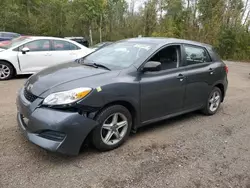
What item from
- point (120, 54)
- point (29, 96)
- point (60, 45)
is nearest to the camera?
point (29, 96)

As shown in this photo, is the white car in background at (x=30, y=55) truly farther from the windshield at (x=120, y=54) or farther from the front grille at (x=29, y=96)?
the front grille at (x=29, y=96)

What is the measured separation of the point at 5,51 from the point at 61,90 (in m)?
5.56

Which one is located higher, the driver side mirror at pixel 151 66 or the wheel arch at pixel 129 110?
the driver side mirror at pixel 151 66

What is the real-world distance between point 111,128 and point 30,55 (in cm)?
Answer: 550

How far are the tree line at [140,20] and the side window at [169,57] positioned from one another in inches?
591

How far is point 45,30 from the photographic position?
95.1ft

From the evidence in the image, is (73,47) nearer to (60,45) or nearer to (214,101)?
(60,45)

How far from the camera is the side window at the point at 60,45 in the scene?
8562 millimetres

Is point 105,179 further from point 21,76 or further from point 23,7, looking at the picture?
point 23,7

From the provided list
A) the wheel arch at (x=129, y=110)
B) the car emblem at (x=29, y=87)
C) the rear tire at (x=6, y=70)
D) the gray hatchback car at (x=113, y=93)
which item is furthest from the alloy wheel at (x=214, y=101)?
the rear tire at (x=6, y=70)

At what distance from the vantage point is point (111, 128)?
351 centimetres

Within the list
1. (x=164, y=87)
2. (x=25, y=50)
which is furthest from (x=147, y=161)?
(x=25, y=50)

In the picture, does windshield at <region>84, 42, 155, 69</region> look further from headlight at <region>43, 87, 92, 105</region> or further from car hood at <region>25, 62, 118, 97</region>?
headlight at <region>43, 87, 92, 105</region>

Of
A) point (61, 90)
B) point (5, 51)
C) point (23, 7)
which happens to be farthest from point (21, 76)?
point (23, 7)
